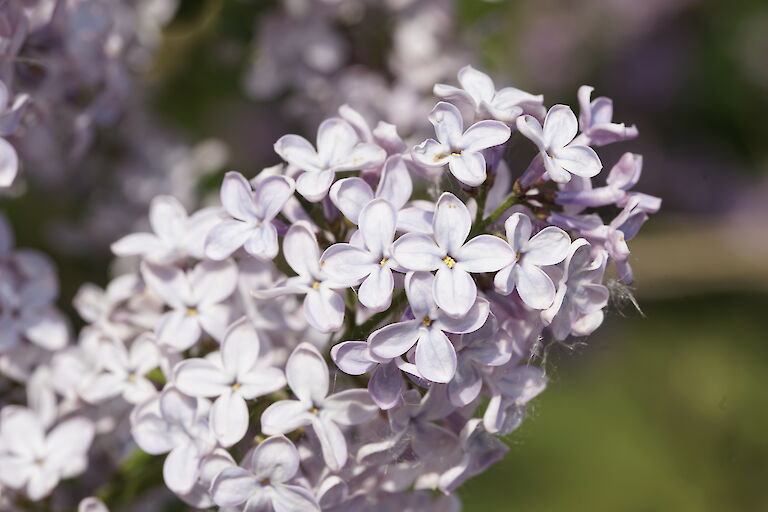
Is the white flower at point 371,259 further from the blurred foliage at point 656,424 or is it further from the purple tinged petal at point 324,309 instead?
the blurred foliage at point 656,424

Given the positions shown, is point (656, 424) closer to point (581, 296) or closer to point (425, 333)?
point (581, 296)

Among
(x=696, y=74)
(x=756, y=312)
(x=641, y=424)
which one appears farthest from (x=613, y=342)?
(x=696, y=74)

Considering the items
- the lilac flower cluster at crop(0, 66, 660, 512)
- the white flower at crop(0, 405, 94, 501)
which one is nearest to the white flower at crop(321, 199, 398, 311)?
the lilac flower cluster at crop(0, 66, 660, 512)

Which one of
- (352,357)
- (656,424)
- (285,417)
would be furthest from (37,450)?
(656,424)

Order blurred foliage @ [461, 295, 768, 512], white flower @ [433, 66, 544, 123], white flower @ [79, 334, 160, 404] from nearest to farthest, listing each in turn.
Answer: white flower @ [433, 66, 544, 123] → white flower @ [79, 334, 160, 404] → blurred foliage @ [461, 295, 768, 512]

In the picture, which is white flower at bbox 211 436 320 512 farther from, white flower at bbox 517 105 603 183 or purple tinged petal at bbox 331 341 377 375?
white flower at bbox 517 105 603 183

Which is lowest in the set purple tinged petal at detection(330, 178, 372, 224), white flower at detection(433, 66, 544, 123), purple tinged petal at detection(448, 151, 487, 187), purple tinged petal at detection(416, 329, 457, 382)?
purple tinged petal at detection(416, 329, 457, 382)

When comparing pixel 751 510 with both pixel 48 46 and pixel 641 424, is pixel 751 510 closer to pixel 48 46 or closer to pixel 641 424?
pixel 641 424

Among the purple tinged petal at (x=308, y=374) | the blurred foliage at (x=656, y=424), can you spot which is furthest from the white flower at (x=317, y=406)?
the blurred foliage at (x=656, y=424)
